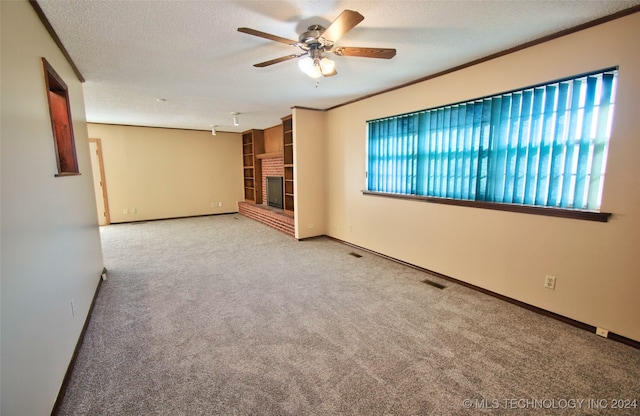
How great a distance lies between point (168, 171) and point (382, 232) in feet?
19.1

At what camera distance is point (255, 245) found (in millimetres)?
4750

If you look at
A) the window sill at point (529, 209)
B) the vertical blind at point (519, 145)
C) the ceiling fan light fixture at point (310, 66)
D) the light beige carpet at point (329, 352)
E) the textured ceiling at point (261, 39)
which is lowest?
the light beige carpet at point (329, 352)

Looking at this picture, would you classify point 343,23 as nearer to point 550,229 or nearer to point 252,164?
point 550,229

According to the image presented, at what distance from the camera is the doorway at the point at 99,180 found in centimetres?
615

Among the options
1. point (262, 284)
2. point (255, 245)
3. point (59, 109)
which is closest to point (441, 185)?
point (262, 284)

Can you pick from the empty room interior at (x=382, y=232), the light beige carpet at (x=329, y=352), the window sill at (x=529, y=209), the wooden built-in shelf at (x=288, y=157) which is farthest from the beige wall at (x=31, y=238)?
the wooden built-in shelf at (x=288, y=157)

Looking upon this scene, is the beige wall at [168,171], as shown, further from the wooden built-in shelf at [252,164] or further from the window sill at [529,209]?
the window sill at [529,209]

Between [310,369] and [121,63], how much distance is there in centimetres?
329

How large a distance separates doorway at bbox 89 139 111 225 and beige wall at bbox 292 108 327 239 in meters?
4.76

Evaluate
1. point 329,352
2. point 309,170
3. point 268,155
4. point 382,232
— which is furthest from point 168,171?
point 329,352

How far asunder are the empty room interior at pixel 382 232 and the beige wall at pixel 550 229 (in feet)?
0.05

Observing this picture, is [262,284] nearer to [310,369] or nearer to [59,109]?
[310,369]

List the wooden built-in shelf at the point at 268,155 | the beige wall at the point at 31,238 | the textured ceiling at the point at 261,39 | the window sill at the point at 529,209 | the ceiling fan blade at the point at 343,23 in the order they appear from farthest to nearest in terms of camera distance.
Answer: the wooden built-in shelf at the point at 268,155 < the window sill at the point at 529,209 < the textured ceiling at the point at 261,39 < the ceiling fan blade at the point at 343,23 < the beige wall at the point at 31,238

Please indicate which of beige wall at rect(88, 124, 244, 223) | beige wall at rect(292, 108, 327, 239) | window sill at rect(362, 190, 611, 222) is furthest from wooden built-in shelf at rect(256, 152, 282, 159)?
window sill at rect(362, 190, 611, 222)
